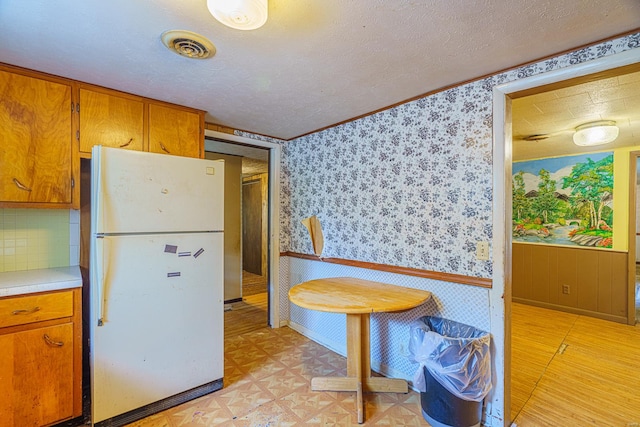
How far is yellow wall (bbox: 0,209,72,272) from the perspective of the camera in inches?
78.7

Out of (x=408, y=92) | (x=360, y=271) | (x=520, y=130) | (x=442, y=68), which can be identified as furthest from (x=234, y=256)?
(x=520, y=130)

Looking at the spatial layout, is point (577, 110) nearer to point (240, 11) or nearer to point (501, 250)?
point (501, 250)

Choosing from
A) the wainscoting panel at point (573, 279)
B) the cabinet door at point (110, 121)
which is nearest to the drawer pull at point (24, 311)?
the cabinet door at point (110, 121)

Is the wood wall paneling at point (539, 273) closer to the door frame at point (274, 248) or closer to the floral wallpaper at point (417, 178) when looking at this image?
the floral wallpaper at point (417, 178)

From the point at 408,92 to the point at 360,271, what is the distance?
1.50m

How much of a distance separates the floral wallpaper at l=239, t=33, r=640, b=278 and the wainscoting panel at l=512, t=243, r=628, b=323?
3.10 m

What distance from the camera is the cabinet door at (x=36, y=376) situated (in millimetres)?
1535

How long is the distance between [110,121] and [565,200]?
519cm

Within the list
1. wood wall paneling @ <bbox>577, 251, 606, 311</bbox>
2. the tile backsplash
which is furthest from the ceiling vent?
wood wall paneling @ <bbox>577, 251, 606, 311</bbox>

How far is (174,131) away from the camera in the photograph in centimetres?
234

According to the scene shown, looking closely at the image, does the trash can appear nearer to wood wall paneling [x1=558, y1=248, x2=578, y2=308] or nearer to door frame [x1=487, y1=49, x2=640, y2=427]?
door frame [x1=487, y1=49, x2=640, y2=427]

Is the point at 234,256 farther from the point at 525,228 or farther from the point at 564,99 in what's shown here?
the point at 525,228

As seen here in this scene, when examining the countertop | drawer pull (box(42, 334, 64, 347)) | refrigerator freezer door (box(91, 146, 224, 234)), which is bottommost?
drawer pull (box(42, 334, 64, 347))

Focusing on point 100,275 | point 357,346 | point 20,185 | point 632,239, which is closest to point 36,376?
point 100,275
